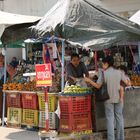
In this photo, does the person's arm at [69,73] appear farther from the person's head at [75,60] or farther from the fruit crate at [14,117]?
the fruit crate at [14,117]

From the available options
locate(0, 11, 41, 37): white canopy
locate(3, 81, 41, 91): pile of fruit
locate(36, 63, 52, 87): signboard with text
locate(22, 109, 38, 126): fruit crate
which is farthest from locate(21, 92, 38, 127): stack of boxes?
locate(36, 63, 52, 87): signboard with text

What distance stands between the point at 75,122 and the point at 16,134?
6.34 feet

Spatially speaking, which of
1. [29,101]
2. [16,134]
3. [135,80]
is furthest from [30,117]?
[135,80]

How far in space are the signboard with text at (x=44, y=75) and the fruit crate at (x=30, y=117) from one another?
3.03m

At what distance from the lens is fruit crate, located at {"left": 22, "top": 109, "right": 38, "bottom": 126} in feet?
35.4

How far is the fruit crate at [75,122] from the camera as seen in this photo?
9453 mm

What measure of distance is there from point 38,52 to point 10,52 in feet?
25.5

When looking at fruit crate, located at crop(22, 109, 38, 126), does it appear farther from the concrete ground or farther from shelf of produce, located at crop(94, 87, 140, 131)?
shelf of produce, located at crop(94, 87, 140, 131)

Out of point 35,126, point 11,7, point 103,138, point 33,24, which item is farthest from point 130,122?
point 11,7

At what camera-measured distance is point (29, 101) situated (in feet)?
36.0

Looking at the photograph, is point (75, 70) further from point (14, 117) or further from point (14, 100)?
point (14, 117)

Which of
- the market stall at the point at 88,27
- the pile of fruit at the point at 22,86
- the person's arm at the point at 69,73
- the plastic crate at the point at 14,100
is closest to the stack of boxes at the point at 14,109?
the plastic crate at the point at 14,100

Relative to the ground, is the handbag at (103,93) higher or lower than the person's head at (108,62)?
lower

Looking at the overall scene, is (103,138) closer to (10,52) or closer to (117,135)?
(117,135)
